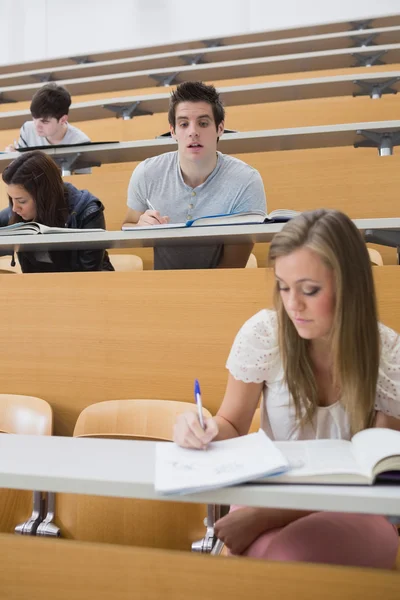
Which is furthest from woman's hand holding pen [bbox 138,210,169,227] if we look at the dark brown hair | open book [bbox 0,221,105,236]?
the dark brown hair

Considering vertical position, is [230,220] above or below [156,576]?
above

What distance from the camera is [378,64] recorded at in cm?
376

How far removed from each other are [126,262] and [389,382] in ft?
4.64

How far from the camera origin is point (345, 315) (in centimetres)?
93

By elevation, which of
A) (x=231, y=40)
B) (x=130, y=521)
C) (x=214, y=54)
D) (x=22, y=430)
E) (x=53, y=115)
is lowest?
Result: (x=130, y=521)

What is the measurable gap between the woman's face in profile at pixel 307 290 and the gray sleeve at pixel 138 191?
123 centimetres

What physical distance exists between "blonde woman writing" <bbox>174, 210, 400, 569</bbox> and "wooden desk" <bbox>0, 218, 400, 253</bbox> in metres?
0.42

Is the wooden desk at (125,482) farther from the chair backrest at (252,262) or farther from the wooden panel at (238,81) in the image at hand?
the wooden panel at (238,81)

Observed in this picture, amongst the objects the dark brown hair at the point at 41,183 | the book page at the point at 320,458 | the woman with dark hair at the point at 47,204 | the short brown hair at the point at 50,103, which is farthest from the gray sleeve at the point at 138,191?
the book page at the point at 320,458

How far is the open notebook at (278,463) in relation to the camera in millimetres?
679

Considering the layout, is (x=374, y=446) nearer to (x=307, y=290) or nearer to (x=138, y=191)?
(x=307, y=290)

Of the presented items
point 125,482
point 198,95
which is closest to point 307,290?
point 125,482

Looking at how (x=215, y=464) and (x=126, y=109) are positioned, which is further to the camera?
(x=126, y=109)

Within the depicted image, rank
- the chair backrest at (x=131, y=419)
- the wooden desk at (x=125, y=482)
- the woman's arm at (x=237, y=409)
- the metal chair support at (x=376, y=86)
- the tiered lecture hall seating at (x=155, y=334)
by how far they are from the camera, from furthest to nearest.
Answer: the metal chair support at (x=376, y=86) < the chair backrest at (x=131, y=419) < the woman's arm at (x=237, y=409) < the tiered lecture hall seating at (x=155, y=334) < the wooden desk at (x=125, y=482)
